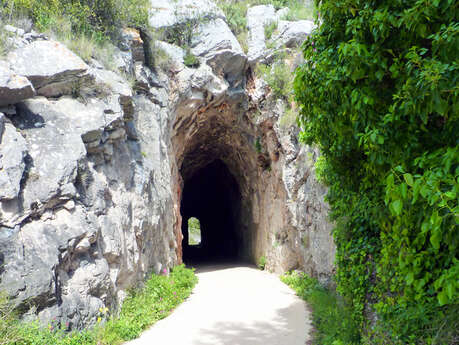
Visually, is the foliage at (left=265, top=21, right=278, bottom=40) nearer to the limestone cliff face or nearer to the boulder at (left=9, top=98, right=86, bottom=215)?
the limestone cliff face

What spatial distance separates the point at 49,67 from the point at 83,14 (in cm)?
299

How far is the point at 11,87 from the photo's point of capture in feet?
16.9

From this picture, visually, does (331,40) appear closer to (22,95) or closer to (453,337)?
(453,337)

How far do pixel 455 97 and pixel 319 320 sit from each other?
5413mm

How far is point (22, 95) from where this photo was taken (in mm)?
5379

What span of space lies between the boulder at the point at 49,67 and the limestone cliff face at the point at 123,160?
2 cm

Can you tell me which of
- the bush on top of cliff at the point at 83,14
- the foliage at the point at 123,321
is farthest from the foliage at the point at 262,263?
the bush on top of cliff at the point at 83,14

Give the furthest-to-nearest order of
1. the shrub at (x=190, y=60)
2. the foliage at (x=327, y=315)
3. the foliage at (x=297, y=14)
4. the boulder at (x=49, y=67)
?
the foliage at (x=297, y=14), the shrub at (x=190, y=60), the boulder at (x=49, y=67), the foliage at (x=327, y=315)

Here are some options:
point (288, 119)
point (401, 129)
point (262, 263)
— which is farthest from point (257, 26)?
point (401, 129)

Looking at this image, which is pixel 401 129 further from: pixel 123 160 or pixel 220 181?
pixel 220 181

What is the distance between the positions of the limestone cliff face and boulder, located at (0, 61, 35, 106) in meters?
0.02

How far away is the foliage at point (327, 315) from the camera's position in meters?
4.70

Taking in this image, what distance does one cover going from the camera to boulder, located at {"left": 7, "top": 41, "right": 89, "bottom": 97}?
234 inches

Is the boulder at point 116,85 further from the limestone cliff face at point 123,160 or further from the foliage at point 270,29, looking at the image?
the foliage at point 270,29
